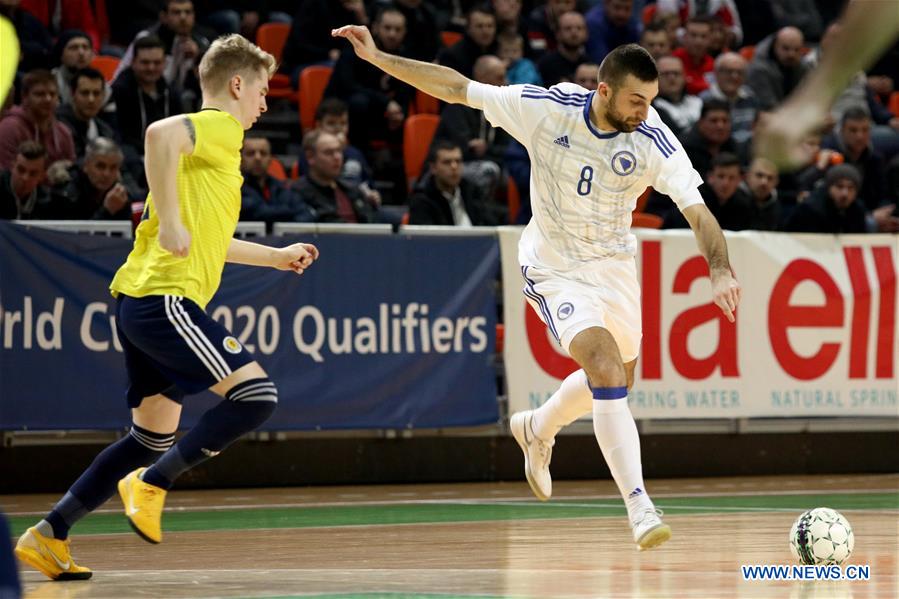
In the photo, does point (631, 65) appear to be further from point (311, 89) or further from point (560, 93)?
point (311, 89)

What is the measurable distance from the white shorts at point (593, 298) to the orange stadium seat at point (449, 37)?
10.1 m

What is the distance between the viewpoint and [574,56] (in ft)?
56.2

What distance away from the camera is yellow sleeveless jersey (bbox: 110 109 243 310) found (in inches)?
271

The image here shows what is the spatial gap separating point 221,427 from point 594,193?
2.48 meters

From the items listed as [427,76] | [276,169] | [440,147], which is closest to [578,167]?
[427,76]

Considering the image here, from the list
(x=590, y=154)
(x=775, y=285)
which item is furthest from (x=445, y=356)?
(x=590, y=154)

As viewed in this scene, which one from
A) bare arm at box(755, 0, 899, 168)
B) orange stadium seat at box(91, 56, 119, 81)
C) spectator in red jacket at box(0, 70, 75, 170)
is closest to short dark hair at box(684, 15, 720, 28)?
orange stadium seat at box(91, 56, 119, 81)

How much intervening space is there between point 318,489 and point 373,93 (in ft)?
15.6

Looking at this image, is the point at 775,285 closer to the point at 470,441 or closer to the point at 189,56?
the point at 470,441

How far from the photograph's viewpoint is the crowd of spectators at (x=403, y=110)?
13.5 metres

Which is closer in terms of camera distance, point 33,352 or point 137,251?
point 137,251

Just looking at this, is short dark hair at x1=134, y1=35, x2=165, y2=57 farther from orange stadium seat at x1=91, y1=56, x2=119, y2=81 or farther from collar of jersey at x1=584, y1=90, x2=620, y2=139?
collar of jersey at x1=584, y1=90, x2=620, y2=139

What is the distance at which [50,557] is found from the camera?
6914 millimetres

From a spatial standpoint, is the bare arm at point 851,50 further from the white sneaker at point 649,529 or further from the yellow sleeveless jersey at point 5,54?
the white sneaker at point 649,529
